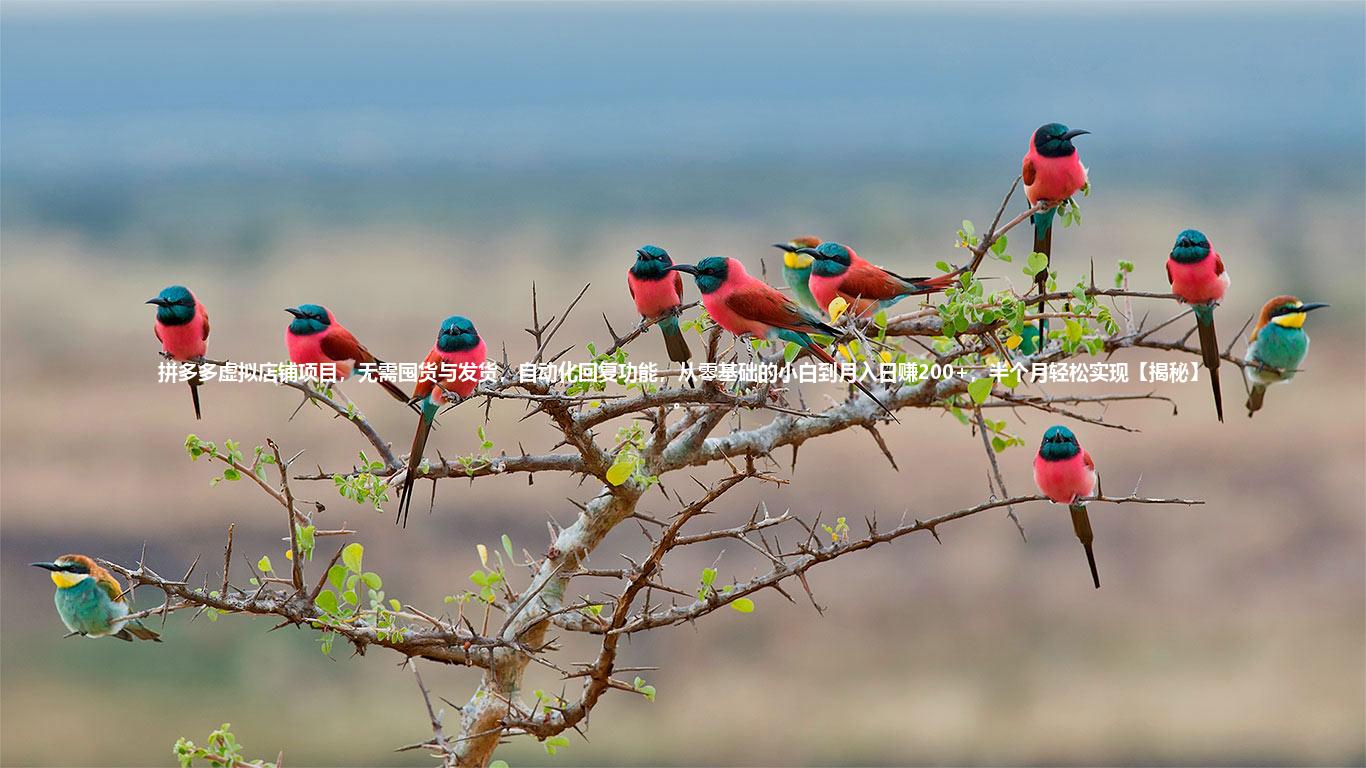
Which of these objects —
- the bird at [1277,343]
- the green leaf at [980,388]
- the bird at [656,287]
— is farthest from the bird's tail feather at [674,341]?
the bird at [1277,343]

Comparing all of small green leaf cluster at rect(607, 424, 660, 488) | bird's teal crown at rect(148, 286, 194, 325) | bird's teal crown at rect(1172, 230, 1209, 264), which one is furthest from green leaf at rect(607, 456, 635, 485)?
bird's teal crown at rect(1172, 230, 1209, 264)

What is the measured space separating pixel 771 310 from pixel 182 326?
60.7 inches

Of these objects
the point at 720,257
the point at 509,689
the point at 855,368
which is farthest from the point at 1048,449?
the point at 509,689

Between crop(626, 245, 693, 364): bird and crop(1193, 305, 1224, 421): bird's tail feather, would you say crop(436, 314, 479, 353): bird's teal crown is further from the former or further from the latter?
crop(1193, 305, 1224, 421): bird's tail feather

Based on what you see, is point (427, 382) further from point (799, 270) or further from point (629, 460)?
point (799, 270)

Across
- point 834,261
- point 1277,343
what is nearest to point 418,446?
point 834,261

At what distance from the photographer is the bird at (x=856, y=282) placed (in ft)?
10.8

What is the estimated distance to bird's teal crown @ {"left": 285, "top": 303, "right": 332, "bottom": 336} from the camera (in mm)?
3123

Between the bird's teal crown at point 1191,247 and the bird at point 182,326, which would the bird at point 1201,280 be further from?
the bird at point 182,326

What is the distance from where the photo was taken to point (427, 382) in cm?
291

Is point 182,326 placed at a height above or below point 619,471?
above

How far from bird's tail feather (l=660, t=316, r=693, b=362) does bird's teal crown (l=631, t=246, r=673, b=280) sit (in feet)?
0.46

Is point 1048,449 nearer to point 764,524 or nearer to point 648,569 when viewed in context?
point 764,524

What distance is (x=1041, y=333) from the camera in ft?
11.9
